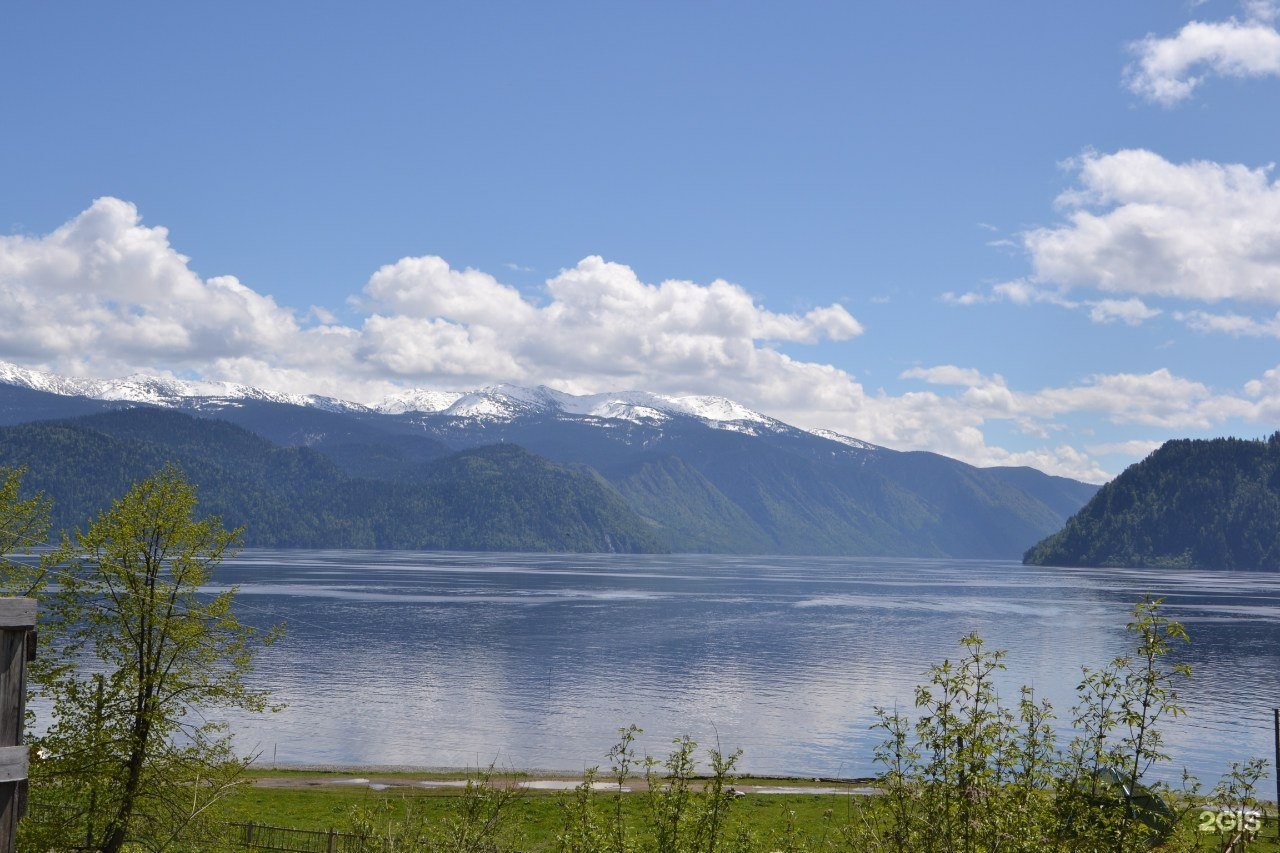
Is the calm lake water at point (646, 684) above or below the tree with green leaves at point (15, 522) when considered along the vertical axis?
below

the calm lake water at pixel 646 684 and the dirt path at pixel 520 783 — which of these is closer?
the dirt path at pixel 520 783

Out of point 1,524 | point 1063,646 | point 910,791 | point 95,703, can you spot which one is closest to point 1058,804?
point 910,791

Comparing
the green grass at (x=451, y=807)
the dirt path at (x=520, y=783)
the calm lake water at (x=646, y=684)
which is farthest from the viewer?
the calm lake water at (x=646, y=684)

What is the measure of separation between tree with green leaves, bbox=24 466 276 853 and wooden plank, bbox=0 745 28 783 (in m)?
25.6

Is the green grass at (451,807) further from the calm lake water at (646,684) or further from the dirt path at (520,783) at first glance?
the calm lake water at (646,684)

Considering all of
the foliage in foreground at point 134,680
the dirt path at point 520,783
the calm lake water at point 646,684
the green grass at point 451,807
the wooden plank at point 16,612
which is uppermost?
the wooden plank at point 16,612

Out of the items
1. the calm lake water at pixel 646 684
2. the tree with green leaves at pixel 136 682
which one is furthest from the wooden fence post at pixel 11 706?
the calm lake water at pixel 646 684

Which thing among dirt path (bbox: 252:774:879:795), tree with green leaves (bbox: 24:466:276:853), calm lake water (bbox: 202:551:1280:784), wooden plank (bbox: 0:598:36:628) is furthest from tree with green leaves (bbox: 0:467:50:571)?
dirt path (bbox: 252:774:879:795)

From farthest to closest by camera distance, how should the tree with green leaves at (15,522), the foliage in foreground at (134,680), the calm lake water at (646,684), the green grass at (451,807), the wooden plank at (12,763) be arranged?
the calm lake water at (646,684)
the green grass at (451,807)
the tree with green leaves at (15,522)
the foliage in foreground at (134,680)
the wooden plank at (12,763)

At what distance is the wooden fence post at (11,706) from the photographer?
1053cm

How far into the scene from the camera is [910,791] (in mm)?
18062

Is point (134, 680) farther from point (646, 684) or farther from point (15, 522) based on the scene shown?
point (646, 684)

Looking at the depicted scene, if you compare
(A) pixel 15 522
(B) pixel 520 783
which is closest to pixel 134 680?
(A) pixel 15 522

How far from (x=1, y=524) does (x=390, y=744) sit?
197 feet
